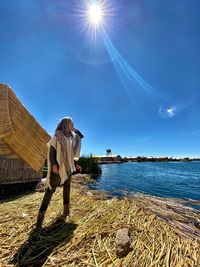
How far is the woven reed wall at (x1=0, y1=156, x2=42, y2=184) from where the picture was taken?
23.9ft

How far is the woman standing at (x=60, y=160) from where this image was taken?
3.66m

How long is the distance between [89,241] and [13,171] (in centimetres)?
564

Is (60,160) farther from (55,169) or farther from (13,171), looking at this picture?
(13,171)

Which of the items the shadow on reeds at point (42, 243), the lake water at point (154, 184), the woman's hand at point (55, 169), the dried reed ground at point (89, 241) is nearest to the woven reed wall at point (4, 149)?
the woman's hand at point (55, 169)

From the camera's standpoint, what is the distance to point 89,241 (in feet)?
10.0

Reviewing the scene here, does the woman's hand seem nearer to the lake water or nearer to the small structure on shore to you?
the small structure on shore

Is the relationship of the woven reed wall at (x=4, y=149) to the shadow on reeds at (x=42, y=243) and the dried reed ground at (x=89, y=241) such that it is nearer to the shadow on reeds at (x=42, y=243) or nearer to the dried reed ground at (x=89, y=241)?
the dried reed ground at (x=89, y=241)

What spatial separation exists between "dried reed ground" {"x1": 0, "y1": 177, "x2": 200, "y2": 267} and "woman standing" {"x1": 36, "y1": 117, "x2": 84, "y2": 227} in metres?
0.44

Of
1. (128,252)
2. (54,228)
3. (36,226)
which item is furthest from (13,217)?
(128,252)

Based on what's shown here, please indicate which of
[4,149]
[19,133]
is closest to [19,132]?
[19,133]

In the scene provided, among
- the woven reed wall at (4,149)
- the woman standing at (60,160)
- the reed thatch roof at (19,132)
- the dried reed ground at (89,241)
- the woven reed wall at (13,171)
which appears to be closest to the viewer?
the dried reed ground at (89,241)

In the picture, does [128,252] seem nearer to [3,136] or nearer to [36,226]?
[36,226]

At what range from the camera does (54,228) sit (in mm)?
3619

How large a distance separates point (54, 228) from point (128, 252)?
1.51 metres
